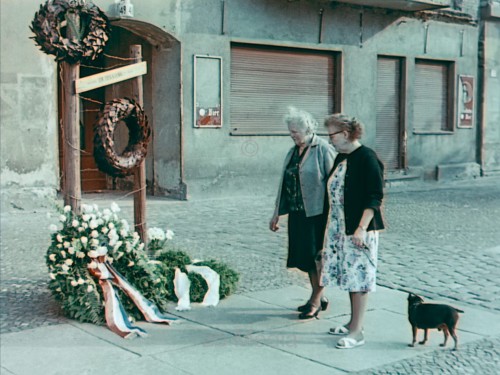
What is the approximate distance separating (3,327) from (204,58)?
932 cm

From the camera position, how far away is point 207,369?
5.01 m

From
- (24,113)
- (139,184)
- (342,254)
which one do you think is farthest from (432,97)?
(342,254)

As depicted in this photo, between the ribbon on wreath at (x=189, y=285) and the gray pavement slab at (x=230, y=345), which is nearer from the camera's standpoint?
the gray pavement slab at (x=230, y=345)

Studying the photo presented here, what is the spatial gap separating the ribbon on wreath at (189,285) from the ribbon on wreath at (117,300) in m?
0.33

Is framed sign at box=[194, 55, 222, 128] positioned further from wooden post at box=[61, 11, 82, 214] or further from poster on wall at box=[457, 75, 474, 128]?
poster on wall at box=[457, 75, 474, 128]

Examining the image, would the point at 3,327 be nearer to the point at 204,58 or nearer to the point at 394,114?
the point at 204,58

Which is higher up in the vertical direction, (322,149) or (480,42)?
(480,42)

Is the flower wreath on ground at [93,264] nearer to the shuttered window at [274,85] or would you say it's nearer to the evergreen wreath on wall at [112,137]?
the evergreen wreath on wall at [112,137]

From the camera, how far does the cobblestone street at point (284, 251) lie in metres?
6.17

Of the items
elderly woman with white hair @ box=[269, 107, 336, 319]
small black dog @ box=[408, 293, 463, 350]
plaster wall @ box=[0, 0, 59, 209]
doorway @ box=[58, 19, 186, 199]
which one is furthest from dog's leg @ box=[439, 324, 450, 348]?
doorway @ box=[58, 19, 186, 199]

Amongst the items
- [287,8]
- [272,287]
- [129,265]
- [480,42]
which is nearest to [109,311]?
[129,265]

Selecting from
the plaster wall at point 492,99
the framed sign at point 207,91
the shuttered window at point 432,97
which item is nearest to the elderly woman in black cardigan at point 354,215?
the framed sign at point 207,91

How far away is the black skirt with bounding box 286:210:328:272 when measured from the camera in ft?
20.6

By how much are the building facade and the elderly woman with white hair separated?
5.73 metres
